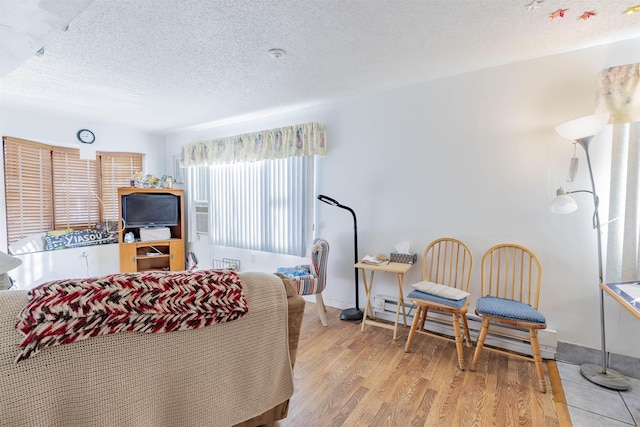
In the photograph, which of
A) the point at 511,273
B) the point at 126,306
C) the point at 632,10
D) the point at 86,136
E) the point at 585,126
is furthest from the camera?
the point at 86,136

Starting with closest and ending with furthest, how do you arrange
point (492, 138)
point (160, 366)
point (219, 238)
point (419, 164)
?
point (160, 366) < point (492, 138) < point (419, 164) < point (219, 238)

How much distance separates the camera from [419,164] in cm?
276

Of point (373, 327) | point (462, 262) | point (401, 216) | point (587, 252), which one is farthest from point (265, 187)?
point (587, 252)

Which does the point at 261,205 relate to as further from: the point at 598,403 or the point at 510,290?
the point at 598,403

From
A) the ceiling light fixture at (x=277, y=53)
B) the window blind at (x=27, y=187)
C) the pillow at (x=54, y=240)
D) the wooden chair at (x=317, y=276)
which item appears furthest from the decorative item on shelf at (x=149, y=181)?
the ceiling light fixture at (x=277, y=53)

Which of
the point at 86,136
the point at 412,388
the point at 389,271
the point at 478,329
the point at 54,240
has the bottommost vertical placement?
the point at 412,388

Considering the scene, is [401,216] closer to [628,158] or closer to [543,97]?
[543,97]

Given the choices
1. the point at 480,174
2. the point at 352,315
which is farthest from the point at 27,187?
the point at 480,174

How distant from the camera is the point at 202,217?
4.61 m

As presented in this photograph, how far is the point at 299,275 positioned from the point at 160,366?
1.79 metres

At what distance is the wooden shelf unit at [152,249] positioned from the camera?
408cm

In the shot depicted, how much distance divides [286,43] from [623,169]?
254 centimetres

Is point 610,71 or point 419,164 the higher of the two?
point 610,71

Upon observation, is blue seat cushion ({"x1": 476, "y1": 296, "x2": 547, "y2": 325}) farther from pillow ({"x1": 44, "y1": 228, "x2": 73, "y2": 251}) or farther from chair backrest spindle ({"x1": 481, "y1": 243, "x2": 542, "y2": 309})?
pillow ({"x1": 44, "y1": 228, "x2": 73, "y2": 251})
